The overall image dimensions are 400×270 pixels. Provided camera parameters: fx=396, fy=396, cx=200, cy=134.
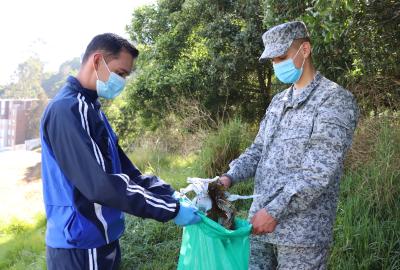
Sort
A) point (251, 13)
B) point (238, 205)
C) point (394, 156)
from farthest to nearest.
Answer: point (251, 13) → point (238, 205) → point (394, 156)

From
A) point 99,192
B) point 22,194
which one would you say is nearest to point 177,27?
point 22,194

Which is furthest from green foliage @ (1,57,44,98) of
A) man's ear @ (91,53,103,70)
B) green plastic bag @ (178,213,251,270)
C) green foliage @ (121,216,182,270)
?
green plastic bag @ (178,213,251,270)

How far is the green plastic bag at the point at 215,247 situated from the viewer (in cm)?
186

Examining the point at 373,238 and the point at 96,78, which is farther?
the point at 373,238

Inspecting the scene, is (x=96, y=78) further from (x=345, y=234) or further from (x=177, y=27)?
(x=177, y=27)

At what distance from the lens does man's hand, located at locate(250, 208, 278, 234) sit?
1903 mm

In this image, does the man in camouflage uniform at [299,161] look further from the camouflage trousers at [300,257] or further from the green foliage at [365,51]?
the green foliage at [365,51]

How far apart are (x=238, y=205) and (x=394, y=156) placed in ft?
5.72

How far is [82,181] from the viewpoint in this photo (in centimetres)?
162

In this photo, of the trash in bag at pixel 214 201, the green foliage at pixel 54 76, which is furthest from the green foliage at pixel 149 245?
the green foliage at pixel 54 76

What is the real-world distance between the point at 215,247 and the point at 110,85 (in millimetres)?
944

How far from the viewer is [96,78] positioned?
74.9 inches

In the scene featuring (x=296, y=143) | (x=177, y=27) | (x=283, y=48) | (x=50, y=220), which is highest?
(x=177, y=27)

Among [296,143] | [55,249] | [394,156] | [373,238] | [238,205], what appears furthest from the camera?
[238,205]
